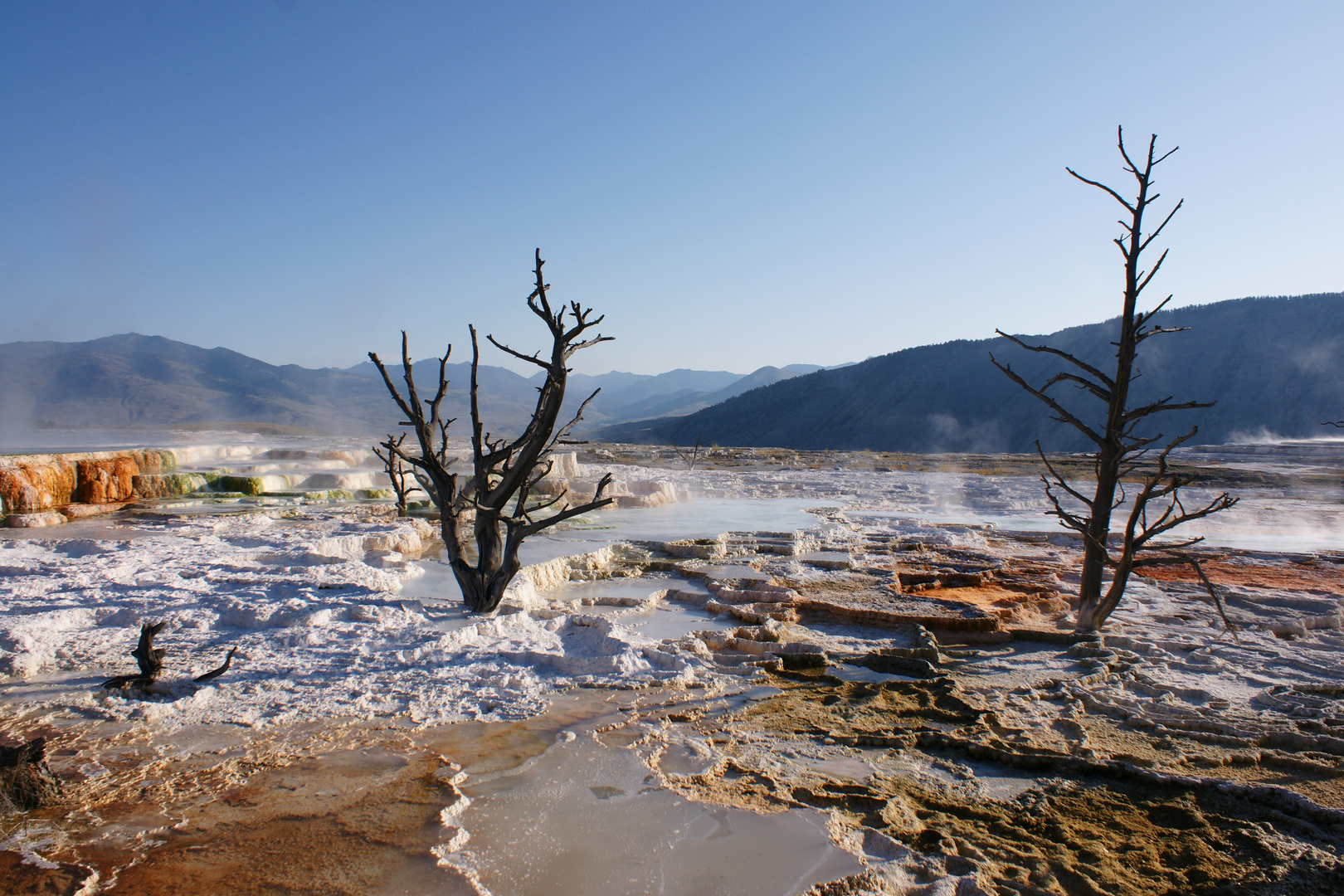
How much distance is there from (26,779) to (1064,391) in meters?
70.8

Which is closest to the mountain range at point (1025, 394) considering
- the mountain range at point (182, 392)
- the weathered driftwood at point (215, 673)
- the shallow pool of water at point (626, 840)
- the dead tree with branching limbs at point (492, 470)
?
the mountain range at point (182, 392)

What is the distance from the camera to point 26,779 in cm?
250

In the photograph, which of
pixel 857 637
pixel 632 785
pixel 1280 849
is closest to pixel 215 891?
pixel 632 785

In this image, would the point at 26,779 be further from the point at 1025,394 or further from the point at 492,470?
the point at 1025,394

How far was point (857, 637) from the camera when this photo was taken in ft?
17.6

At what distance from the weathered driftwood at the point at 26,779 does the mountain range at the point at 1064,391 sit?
55211 mm

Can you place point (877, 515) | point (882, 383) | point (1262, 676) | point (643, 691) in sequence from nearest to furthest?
point (643, 691), point (1262, 676), point (877, 515), point (882, 383)

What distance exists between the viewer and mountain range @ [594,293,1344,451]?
54094 millimetres

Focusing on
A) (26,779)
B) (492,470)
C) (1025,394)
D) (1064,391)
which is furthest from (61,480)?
(1064,391)

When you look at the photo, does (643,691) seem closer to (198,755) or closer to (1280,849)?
(198,755)

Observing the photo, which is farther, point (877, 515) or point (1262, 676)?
point (877, 515)

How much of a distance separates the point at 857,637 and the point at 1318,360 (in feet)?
225

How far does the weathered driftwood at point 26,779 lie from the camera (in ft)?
8.11

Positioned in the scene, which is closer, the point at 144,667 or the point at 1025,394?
the point at 144,667
